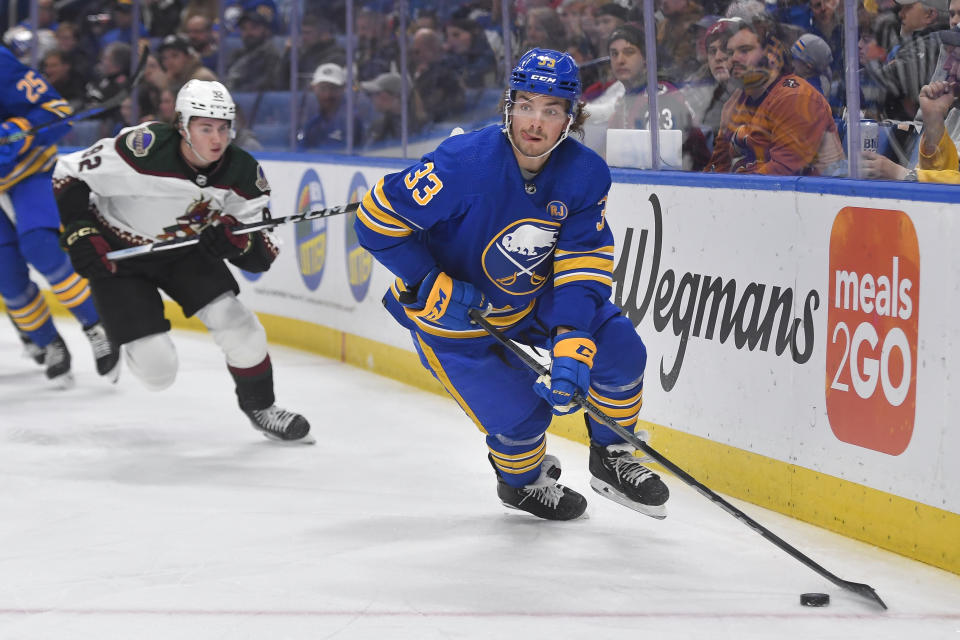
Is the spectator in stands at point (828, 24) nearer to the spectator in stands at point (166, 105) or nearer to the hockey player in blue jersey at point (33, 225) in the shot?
the hockey player in blue jersey at point (33, 225)

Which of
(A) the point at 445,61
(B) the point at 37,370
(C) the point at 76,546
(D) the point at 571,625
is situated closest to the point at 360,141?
(A) the point at 445,61

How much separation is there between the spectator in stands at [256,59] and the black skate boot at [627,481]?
3.82m

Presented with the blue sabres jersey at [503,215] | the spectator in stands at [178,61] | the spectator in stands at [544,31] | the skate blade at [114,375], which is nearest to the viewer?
the blue sabres jersey at [503,215]

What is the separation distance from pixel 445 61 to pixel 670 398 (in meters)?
2.08

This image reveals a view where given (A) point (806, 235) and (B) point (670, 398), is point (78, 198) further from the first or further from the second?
(A) point (806, 235)

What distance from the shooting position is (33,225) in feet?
17.3

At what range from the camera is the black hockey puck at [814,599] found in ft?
8.38

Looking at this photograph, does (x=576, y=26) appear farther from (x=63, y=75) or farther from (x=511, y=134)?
(x=63, y=75)

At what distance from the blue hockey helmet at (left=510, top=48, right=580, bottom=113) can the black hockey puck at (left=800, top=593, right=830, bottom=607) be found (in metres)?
1.16

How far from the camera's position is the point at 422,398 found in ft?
16.8

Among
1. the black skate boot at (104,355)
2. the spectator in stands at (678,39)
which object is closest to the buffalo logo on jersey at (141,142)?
the black skate boot at (104,355)

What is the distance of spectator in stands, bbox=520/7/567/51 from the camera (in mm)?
4559

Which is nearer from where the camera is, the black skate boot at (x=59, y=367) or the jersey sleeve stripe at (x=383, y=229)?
the jersey sleeve stripe at (x=383, y=229)

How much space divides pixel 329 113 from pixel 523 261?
3290 millimetres
